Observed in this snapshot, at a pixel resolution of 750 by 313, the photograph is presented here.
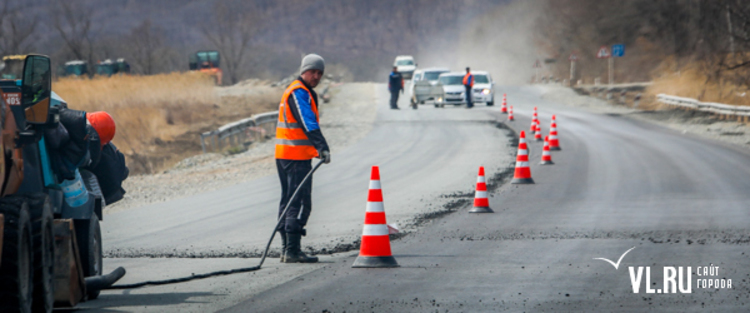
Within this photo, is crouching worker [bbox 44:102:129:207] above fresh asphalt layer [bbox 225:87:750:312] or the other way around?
above

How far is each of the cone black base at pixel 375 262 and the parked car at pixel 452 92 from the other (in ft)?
106

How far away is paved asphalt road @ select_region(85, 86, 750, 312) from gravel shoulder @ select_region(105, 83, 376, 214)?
1181mm

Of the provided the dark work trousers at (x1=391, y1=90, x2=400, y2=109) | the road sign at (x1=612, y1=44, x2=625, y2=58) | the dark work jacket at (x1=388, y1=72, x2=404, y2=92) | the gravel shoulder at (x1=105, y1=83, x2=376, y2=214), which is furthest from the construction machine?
the road sign at (x1=612, y1=44, x2=625, y2=58)

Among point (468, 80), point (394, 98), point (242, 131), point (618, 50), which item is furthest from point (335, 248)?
point (618, 50)

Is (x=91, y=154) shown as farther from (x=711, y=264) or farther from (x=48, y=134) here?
(x=711, y=264)

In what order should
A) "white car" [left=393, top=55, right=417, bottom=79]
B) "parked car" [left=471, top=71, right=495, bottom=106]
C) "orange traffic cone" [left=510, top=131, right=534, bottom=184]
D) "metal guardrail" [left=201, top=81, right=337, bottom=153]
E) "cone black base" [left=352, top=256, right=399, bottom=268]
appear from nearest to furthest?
"cone black base" [left=352, top=256, right=399, bottom=268] → "orange traffic cone" [left=510, top=131, right=534, bottom=184] → "metal guardrail" [left=201, top=81, right=337, bottom=153] → "parked car" [left=471, top=71, right=495, bottom=106] → "white car" [left=393, top=55, right=417, bottom=79]

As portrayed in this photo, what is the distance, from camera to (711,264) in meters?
7.43

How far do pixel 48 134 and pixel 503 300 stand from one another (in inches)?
134

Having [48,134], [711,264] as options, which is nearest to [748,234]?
[711,264]

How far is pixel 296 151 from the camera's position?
812cm

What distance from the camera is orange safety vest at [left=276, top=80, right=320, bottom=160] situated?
8.07 m

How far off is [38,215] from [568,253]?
4926 millimetres

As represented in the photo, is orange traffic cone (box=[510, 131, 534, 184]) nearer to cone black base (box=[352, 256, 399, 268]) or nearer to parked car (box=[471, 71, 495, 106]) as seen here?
cone black base (box=[352, 256, 399, 268])

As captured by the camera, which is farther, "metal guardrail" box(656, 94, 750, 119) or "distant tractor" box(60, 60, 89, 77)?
"distant tractor" box(60, 60, 89, 77)
